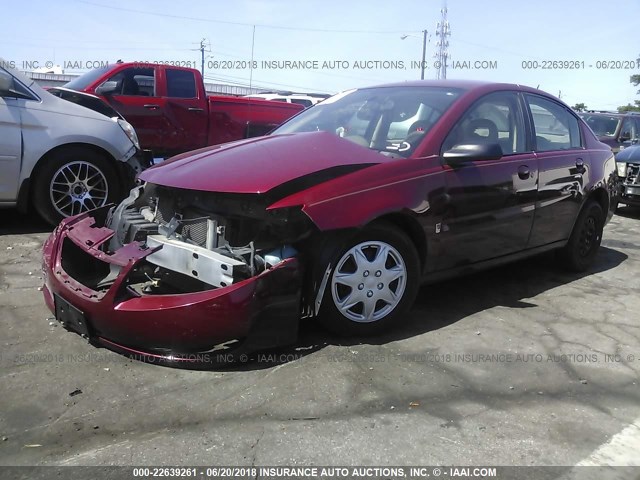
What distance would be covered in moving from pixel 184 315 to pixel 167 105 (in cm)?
695

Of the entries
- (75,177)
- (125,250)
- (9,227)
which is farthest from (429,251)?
(9,227)

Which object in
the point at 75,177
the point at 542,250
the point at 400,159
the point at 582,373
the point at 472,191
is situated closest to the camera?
the point at 582,373

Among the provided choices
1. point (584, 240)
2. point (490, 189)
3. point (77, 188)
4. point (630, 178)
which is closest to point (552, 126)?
point (584, 240)

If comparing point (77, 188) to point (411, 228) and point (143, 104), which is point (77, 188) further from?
point (411, 228)

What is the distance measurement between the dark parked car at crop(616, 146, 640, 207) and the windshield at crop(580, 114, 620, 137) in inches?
125

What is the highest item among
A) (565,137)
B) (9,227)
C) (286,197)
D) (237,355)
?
(565,137)

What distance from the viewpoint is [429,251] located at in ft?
12.5

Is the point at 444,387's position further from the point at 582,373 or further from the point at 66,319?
the point at 66,319

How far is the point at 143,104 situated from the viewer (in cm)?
894

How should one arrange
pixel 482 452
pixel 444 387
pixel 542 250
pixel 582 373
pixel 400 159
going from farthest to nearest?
pixel 542 250
pixel 400 159
pixel 582 373
pixel 444 387
pixel 482 452

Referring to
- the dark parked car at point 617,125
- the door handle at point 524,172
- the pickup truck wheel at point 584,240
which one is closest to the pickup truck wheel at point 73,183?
the door handle at point 524,172

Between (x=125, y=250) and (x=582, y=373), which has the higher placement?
(x=125, y=250)

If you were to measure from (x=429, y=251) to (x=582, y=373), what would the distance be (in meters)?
1.17

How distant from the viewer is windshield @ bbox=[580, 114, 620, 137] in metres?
12.1
